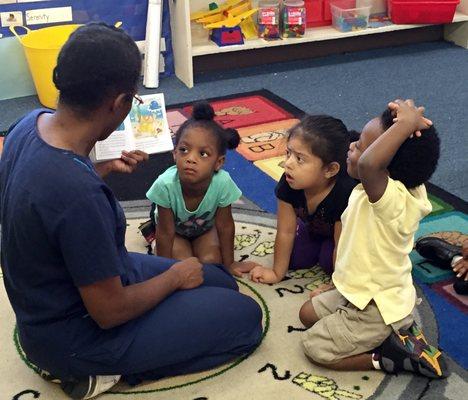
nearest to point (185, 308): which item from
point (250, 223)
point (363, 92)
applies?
point (250, 223)

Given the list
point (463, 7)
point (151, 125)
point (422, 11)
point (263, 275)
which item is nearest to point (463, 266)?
point (263, 275)

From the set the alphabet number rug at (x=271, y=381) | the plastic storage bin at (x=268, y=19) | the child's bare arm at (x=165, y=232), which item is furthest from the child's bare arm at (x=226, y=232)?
the plastic storage bin at (x=268, y=19)

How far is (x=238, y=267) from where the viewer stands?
1.86 metres

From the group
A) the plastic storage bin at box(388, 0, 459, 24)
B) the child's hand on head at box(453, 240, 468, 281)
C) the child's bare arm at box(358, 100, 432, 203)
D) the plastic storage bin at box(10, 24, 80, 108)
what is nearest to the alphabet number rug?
the child's hand on head at box(453, 240, 468, 281)

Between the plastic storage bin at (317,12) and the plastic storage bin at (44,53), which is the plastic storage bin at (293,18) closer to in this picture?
the plastic storage bin at (317,12)

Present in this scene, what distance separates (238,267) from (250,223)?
10.5 inches

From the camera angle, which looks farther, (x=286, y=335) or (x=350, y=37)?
(x=350, y=37)

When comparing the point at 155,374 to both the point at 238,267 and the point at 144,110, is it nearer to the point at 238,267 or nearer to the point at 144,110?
the point at 238,267

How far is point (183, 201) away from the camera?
1.78m

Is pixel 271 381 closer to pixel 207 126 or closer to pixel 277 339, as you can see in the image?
pixel 277 339

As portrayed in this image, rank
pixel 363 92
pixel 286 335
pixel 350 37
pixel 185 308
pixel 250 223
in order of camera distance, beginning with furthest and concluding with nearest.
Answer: pixel 350 37 → pixel 363 92 → pixel 250 223 → pixel 286 335 → pixel 185 308

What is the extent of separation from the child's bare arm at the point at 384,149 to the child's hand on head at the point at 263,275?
1.83ft

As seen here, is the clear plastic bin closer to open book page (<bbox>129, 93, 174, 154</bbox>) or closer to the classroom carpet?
open book page (<bbox>129, 93, 174, 154</bbox>)

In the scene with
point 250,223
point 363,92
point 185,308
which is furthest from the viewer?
point 363,92
